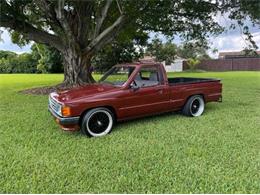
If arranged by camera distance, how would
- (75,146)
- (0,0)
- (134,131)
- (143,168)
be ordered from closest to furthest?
1. (143,168)
2. (75,146)
3. (134,131)
4. (0,0)

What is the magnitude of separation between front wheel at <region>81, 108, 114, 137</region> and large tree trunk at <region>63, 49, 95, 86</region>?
6554 mm

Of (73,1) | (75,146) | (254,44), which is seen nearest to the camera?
(75,146)

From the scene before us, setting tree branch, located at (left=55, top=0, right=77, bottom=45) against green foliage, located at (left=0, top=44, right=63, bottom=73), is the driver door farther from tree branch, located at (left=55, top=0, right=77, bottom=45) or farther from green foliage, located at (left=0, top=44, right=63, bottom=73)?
green foliage, located at (left=0, top=44, right=63, bottom=73)

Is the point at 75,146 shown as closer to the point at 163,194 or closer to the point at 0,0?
the point at 163,194

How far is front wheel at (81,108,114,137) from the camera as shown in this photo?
531 centimetres

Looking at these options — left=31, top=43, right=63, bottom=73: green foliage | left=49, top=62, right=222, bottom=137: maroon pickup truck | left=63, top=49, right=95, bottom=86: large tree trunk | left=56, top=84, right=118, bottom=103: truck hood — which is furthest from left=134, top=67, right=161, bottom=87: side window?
left=31, top=43, right=63, bottom=73: green foliage

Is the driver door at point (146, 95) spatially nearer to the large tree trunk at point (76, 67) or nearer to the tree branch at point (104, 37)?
the tree branch at point (104, 37)

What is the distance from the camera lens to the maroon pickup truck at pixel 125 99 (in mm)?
5270

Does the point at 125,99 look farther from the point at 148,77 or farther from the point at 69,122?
the point at 69,122

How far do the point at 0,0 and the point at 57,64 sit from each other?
27216 millimetres

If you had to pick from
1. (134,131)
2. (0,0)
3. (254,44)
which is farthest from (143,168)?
(254,44)

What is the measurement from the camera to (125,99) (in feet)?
18.9

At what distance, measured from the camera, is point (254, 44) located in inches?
470

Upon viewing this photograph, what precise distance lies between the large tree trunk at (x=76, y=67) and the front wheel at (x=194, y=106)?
6.18 metres
